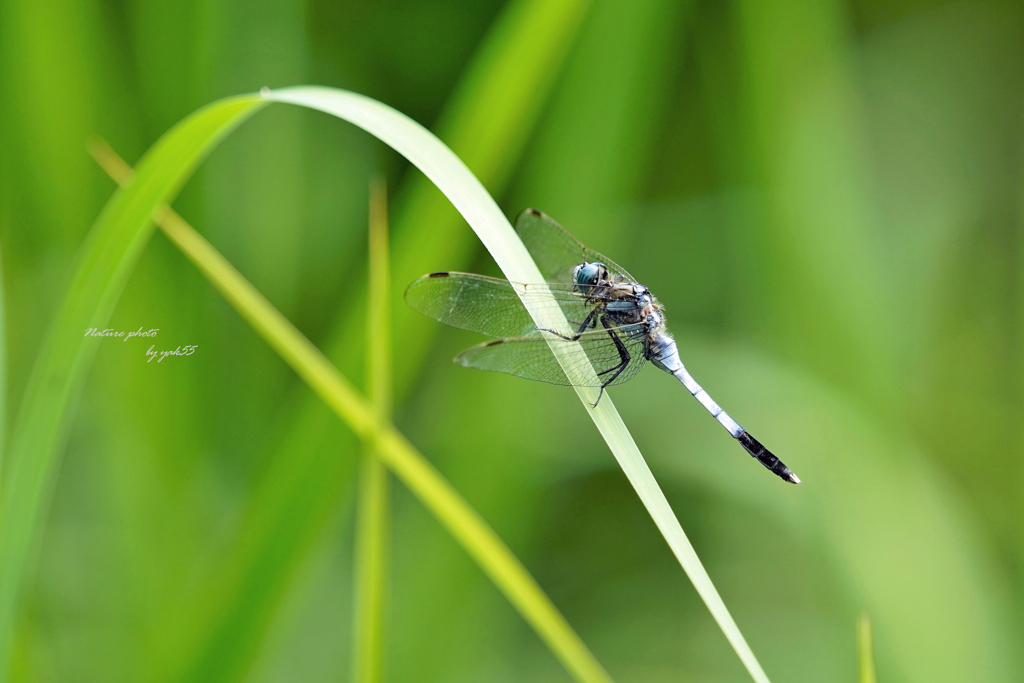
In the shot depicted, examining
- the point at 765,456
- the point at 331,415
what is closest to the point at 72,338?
the point at 331,415

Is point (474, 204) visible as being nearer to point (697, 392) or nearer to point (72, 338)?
point (72, 338)

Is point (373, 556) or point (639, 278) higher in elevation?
point (639, 278)

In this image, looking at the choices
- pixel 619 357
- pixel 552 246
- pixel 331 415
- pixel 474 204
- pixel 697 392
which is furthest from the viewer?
pixel 552 246

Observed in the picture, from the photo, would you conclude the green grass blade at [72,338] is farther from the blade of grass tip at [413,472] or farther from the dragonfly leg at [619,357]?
the dragonfly leg at [619,357]

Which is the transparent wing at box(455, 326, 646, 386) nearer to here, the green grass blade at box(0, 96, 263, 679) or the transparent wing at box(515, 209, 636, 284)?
the transparent wing at box(515, 209, 636, 284)

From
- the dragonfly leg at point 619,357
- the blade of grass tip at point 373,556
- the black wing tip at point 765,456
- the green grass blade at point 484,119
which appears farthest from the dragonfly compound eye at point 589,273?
the blade of grass tip at point 373,556

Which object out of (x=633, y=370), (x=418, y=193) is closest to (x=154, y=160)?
(x=418, y=193)
